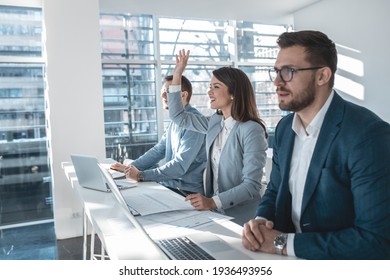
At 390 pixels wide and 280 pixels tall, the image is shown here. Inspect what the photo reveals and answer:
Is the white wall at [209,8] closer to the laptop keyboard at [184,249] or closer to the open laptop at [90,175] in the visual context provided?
the open laptop at [90,175]

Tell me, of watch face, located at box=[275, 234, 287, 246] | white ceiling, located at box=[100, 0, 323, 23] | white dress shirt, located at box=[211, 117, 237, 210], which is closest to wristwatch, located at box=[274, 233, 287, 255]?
watch face, located at box=[275, 234, 287, 246]

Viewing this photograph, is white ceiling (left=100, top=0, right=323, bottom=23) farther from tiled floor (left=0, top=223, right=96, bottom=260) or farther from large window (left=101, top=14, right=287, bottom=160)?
tiled floor (left=0, top=223, right=96, bottom=260)

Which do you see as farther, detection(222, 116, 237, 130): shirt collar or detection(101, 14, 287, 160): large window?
detection(101, 14, 287, 160): large window

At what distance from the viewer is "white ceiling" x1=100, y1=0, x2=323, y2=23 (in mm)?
4633

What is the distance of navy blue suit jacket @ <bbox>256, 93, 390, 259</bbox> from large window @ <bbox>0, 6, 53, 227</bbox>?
372cm

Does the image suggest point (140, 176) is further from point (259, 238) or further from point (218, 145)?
point (259, 238)

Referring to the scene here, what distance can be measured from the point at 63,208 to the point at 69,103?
1104 millimetres

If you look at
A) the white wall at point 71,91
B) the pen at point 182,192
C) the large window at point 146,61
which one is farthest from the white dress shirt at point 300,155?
the large window at point 146,61

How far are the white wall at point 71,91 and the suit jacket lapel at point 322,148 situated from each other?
309 cm

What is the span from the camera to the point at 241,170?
1.89 metres

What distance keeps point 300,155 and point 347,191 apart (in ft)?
0.76

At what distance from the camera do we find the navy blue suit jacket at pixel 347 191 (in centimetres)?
104

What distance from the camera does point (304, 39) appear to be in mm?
Answer: 1264
